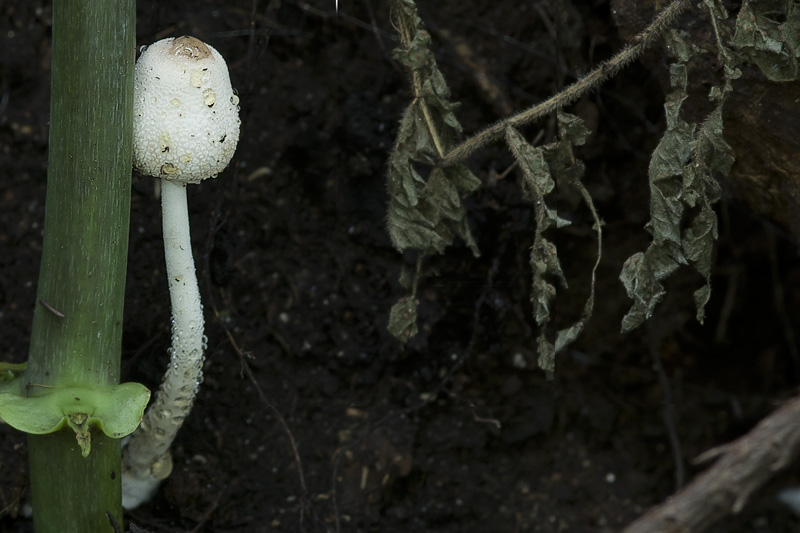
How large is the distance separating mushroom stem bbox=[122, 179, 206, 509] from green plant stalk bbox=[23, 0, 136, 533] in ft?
0.25

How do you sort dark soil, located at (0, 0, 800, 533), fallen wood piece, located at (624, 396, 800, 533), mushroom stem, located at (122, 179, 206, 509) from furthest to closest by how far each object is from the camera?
1. dark soil, located at (0, 0, 800, 533)
2. mushroom stem, located at (122, 179, 206, 509)
3. fallen wood piece, located at (624, 396, 800, 533)

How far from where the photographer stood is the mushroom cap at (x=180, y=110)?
103cm

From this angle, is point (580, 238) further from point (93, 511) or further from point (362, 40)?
point (93, 511)

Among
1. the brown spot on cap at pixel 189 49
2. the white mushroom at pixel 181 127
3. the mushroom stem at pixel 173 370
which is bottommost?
the mushroom stem at pixel 173 370

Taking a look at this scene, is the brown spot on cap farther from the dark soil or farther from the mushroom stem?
the dark soil

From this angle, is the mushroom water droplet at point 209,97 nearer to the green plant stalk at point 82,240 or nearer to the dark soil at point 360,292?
the green plant stalk at point 82,240

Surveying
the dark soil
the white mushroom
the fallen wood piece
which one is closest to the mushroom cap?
the white mushroom

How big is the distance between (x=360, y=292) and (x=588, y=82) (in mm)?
665

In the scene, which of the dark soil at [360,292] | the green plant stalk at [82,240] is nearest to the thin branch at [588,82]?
the dark soil at [360,292]

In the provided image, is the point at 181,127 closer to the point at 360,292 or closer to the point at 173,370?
the point at 173,370

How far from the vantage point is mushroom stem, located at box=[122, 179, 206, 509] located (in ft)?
3.71

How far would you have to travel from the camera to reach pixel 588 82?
1155 millimetres

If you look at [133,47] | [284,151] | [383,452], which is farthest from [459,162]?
[383,452]

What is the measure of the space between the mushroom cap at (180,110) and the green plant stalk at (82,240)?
3cm
